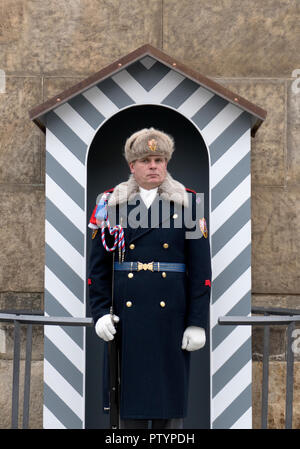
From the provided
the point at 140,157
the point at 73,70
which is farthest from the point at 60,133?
the point at 73,70

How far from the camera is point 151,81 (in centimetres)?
366

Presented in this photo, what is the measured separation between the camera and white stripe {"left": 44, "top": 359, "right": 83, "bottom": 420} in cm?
360

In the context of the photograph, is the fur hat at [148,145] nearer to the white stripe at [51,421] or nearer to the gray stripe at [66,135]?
the gray stripe at [66,135]

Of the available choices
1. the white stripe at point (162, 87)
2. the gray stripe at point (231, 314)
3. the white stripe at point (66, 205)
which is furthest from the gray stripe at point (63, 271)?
the white stripe at point (162, 87)

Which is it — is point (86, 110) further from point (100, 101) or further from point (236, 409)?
point (236, 409)

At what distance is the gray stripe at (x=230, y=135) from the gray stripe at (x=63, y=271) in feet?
2.89

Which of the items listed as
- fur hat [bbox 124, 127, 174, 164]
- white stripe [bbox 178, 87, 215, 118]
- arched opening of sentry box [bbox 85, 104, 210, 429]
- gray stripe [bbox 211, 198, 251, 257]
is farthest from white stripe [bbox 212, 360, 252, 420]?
white stripe [bbox 178, 87, 215, 118]

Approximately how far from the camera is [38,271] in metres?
4.27

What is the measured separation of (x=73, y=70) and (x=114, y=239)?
1462mm

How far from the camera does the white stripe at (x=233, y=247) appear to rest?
3607 mm

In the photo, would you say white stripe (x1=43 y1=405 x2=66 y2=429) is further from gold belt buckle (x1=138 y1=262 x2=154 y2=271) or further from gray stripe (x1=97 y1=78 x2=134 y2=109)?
gray stripe (x1=97 y1=78 x2=134 y2=109)

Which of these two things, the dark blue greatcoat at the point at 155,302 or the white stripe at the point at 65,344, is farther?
the white stripe at the point at 65,344

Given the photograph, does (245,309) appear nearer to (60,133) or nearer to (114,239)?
(114,239)

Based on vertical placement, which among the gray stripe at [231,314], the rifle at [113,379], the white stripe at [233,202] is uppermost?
the white stripe at [233,202]
